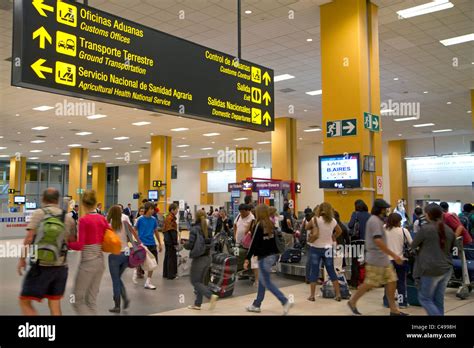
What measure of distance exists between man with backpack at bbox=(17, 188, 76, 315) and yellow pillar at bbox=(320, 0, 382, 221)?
5.72 meters

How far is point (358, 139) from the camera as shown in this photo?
8.23m

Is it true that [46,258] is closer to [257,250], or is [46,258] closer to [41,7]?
[41,7]

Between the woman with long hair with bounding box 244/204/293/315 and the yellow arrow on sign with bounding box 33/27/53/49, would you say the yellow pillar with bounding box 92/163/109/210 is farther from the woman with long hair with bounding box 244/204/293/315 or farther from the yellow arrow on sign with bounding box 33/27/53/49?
the yellow arrow on sign with bounding box 33/27/53/49

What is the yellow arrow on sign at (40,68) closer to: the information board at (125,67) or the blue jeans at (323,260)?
the information board at (125,67)

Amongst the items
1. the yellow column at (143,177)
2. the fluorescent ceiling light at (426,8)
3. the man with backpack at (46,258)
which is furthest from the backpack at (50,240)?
the yellow column at (143,177)

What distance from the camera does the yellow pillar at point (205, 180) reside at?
126ft

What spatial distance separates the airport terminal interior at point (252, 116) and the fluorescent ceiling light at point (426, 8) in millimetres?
47

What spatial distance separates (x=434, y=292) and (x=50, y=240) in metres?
4.05

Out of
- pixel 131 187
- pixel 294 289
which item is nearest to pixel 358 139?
pixel 294 289

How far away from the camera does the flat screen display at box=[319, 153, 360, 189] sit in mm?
8164

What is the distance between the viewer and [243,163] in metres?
29.4

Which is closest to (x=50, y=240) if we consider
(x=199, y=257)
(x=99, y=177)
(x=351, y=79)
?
(x=199, y=257)
